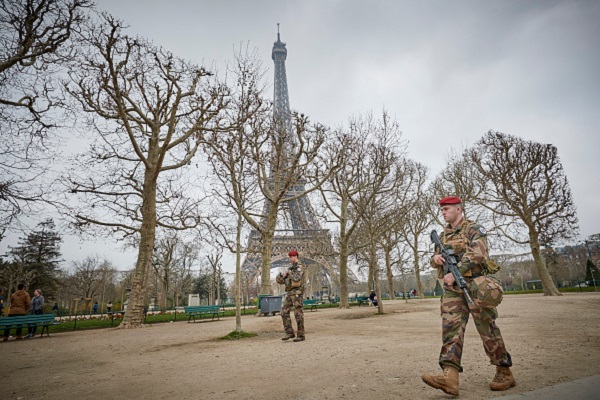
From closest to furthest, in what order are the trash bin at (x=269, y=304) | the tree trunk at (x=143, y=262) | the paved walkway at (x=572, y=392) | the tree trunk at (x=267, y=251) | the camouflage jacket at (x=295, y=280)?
1. the paved walkway at (x=572, y=392)
2. the camouflage jacket at (x=295, y=280)
3. the tree trunk at (x=143, y=262)
4. the trash bin at (x=269, y=304)
5. the tree trunk at (x=267, y=251)

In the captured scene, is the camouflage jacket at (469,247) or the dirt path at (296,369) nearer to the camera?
the camouflage jacket at (469,247)

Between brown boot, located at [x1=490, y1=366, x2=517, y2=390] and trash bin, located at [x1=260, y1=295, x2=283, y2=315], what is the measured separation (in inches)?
550

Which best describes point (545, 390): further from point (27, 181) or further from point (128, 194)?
point (128, 194)

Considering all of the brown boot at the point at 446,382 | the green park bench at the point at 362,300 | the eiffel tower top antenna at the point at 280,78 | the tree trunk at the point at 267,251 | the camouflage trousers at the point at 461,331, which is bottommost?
the green park bench at the point at 362,300

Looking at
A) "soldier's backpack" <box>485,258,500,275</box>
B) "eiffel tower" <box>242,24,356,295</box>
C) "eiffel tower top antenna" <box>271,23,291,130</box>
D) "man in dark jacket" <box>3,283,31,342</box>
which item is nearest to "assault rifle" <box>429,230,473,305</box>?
"soldier's backpack" <box>485,258,500,275</box>

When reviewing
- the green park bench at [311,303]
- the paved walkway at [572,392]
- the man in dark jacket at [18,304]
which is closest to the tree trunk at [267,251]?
the green park bench at [311,303]

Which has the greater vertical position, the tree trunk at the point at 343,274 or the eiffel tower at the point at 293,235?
the eiffel tower at the point at 293,235

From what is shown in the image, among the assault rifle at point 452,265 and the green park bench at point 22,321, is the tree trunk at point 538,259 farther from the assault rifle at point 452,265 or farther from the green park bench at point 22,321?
the green park bench at point 22,321

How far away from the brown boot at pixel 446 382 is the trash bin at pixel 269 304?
13964mm

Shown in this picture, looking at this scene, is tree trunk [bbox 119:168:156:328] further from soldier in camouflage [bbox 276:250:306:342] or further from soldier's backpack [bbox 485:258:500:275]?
soldier's backpack [bbox 485:258:500:275]

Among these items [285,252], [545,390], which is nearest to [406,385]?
[545,390]

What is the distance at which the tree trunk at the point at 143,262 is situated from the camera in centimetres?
1355

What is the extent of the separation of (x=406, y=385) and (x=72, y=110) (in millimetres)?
13027

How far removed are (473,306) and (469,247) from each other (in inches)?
23.7
